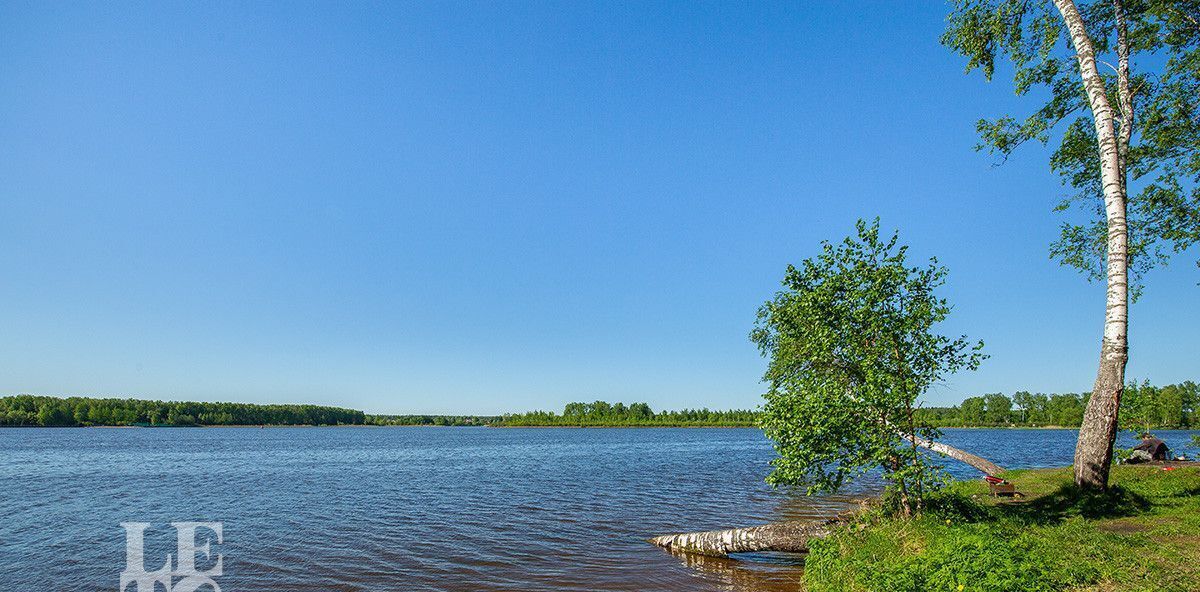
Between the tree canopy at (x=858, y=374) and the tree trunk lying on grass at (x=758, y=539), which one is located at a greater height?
the tree canopy at (x=858, y=374)

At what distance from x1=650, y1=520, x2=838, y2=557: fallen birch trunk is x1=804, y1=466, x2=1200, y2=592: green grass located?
2344mm

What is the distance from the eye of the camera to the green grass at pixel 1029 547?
8.57m

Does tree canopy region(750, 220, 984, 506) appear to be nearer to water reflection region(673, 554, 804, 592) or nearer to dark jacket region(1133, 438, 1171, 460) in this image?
water reflection region(673, 554, 804, 592)

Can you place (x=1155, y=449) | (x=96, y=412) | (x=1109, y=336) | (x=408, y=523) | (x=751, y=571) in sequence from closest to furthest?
(x=1109, y=336), (x=751, y=571), (x=408, y=523), (x=1155, y=449), (x=96, y=412)

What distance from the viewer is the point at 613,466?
163 ft

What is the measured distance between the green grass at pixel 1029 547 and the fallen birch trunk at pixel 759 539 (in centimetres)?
234

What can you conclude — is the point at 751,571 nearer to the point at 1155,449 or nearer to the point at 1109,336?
the point at 1109,336

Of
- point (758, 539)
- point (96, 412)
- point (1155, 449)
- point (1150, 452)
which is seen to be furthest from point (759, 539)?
point (96, 412)

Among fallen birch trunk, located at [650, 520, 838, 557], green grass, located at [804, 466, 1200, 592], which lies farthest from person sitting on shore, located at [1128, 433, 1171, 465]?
fallen birch trunk, located at [650, 520, 838, 557]

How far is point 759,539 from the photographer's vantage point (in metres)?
16.4

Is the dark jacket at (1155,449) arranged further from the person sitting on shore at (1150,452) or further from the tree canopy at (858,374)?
the tree canopy at (858,374)

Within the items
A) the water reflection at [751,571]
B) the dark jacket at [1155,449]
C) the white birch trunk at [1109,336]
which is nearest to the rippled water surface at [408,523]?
the water reflection at [751,571]

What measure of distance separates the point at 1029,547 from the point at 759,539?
24.2 feet

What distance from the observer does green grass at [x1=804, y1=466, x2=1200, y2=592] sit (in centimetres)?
857
